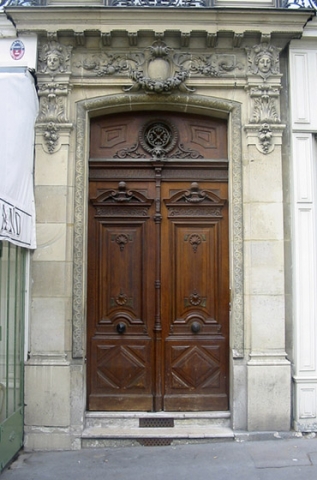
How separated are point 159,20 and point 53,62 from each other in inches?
58.2

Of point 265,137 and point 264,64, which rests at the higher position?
point 264,64

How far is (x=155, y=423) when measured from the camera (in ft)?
21.1

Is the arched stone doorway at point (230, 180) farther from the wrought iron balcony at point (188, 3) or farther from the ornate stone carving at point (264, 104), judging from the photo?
the wrought iron balcony at point (188, 3)

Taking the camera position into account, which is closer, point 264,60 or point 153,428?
point 153,428

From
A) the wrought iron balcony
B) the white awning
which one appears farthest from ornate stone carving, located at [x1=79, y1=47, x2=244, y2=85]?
the white awning

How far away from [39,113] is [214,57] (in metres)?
2.44

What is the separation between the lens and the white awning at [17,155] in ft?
17.3

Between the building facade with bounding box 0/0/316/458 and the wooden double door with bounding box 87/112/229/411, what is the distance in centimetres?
2

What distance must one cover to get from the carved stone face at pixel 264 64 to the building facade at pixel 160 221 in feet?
0.17

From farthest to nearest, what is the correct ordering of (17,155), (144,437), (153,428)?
(153,428), (144,437), (17,155)

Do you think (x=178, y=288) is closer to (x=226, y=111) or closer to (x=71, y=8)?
(x=226, y=111)

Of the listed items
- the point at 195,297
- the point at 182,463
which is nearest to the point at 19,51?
the point at 195,297

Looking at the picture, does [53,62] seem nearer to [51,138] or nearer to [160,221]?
[51,138]

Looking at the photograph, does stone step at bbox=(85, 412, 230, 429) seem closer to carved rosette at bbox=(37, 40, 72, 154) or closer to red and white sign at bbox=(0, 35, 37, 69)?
carved rosette at bbox=(37, 40, 72, 154)
